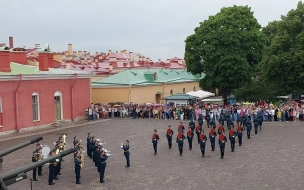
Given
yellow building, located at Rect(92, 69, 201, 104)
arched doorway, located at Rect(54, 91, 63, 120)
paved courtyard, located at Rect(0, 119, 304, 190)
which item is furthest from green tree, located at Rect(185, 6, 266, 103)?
arched doorway, located at Rect(54, 91, 63, 120)

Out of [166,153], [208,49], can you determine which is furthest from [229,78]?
[166,153]

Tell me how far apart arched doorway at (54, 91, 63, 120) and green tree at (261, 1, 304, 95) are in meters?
18.5

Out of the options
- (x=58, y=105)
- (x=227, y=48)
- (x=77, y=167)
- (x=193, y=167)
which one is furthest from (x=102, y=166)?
(x=227, y=48)

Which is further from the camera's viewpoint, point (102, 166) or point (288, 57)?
point (288, 57)

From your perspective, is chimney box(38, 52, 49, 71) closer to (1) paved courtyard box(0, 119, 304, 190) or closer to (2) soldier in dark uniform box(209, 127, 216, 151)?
(1) paved courtyard box(0, 119, 304, 190)

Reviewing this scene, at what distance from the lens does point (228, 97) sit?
44344mm

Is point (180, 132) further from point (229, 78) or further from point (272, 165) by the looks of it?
point (229, 78)

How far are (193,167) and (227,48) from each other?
24011 mm

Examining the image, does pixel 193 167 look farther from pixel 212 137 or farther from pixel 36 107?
pixel 36 107

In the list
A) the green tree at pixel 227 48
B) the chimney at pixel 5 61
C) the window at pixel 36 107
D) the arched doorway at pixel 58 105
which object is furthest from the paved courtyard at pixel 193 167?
the green tree at pixel 227 48

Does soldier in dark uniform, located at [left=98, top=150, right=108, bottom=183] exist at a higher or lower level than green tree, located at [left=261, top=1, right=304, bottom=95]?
lower

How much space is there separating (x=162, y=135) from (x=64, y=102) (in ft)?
36.5

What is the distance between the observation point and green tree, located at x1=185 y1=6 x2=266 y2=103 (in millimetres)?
38406

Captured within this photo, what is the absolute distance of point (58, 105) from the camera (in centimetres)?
3200
